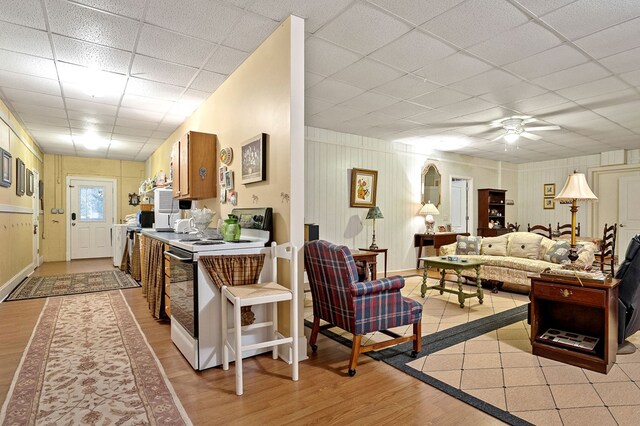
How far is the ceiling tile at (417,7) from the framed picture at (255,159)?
1.36 meters

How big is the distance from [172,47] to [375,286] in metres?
2.63

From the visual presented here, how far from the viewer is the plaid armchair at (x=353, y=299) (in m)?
2.51

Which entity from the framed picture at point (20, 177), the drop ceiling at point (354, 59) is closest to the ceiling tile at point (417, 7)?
the drop ceiling at point (354, 59)

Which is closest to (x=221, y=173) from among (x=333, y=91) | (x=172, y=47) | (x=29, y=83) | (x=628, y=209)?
(x=172, y=47)

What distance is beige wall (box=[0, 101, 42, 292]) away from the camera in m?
4.59

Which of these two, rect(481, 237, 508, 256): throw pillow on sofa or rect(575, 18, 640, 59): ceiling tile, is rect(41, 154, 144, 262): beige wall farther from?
rect(575, 18, 640, 59): ceiling tile

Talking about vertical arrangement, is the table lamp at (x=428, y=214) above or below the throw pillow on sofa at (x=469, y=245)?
above

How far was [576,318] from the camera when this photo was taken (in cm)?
295

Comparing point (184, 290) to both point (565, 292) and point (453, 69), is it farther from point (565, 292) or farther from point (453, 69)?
point (453, 69)

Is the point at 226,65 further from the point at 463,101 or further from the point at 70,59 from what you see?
the point at 463,101

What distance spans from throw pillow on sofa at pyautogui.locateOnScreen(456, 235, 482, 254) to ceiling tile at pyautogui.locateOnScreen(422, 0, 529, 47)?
3.80m

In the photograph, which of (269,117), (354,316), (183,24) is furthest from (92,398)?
(183,24)

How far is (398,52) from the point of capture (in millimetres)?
3162

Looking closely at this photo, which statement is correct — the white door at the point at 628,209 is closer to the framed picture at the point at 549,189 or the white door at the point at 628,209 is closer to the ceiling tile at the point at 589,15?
the framed picture at the point at 549,189
